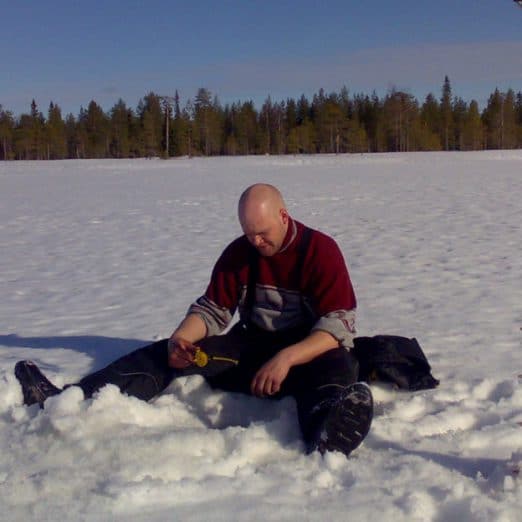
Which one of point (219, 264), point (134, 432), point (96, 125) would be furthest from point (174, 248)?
point (96, 125)

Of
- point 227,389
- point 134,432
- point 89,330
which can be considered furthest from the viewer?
point 89,330

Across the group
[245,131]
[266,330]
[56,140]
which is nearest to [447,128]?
[245,131]

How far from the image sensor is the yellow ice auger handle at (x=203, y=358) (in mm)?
3746

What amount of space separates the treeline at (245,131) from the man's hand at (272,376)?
55725 millimetres

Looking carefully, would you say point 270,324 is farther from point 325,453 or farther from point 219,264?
point 325,453

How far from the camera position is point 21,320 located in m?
5.82

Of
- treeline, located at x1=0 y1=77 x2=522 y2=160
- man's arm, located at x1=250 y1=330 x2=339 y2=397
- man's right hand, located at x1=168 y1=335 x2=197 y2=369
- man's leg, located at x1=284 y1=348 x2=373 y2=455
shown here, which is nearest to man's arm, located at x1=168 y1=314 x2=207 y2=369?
man's right hand, located at x1=168 y1=335 x2=197 y2=369

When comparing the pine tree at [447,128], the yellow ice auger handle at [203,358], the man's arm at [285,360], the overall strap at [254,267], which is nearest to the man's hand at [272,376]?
the man's arm at [285,360]

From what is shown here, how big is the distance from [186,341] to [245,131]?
63374 mm

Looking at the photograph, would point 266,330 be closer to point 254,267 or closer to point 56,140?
point 254,267

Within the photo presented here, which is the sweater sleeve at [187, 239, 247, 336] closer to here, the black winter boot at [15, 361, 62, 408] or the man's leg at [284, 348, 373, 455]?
the man's leg at [284, 348, 373, 455]

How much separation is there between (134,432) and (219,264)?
1074mm

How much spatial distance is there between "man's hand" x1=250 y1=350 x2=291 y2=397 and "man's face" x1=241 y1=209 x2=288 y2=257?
0.53m

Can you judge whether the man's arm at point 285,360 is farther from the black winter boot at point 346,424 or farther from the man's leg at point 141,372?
the black winter boot at point 346,424
